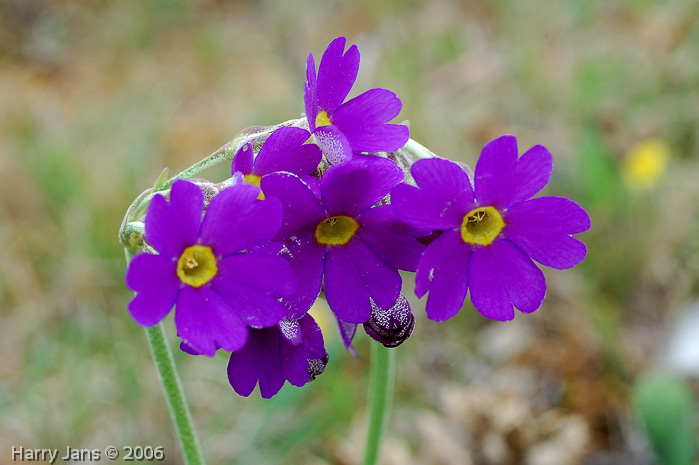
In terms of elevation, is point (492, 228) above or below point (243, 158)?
below

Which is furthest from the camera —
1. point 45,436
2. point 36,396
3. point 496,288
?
point 36,396

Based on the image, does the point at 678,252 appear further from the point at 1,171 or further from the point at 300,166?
the point at 1,171

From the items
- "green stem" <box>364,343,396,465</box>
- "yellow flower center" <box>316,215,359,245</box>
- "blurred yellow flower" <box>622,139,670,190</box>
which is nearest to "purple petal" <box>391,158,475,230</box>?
"yellow flower center" <box>316,215,359,245</box>

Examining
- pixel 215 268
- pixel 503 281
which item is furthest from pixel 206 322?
pixel 503 281

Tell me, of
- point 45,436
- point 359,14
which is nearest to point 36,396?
point 45,436

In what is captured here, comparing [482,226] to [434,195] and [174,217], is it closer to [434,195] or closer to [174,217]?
[434,195]

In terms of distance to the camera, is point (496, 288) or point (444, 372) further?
point (444, 372)
